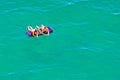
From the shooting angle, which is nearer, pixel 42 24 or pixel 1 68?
pixel 1 68

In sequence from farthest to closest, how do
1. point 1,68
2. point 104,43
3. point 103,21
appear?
point 103,21, point 104,43, point 1,68

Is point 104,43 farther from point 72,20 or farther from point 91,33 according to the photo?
point 72,20

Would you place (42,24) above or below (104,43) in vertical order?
above

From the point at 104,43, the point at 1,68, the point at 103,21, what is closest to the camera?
the point at 1,68

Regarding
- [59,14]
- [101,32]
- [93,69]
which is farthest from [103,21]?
[93,69]

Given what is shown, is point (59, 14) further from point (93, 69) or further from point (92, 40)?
point (93, 69)

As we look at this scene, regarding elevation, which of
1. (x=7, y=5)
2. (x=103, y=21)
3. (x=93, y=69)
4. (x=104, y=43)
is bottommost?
(x=93, y=69)

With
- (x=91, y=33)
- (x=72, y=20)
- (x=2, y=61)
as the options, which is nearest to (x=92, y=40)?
(x=91, y=33)
